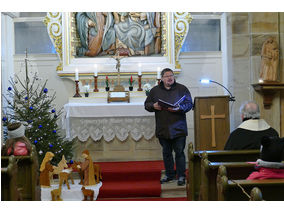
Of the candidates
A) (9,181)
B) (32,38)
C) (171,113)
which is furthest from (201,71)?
(9,181)

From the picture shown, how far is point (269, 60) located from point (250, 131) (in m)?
3.54

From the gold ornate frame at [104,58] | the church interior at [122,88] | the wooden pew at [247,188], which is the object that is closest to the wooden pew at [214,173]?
the wooden pew at [247,188]

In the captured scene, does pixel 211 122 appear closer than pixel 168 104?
No

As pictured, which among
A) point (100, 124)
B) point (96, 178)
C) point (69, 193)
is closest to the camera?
point (69, 193)

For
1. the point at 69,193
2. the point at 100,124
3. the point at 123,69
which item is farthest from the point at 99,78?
the point at 69,193

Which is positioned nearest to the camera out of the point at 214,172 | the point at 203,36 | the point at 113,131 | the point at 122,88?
the point at 214,172

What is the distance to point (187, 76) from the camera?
908 cm

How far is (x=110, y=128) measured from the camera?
7.53 meters

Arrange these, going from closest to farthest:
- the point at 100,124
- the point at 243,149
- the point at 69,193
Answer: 1. the point at 243,149
2. the point at 69,193
3. the point at 100,124

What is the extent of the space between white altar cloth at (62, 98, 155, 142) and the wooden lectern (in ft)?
3.76

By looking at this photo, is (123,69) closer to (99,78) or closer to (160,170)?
(99,78)

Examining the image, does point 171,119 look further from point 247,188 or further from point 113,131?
point 247,188

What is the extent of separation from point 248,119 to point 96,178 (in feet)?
8.64

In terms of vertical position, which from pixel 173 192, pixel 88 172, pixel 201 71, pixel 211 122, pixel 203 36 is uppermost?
pixel 203 36
